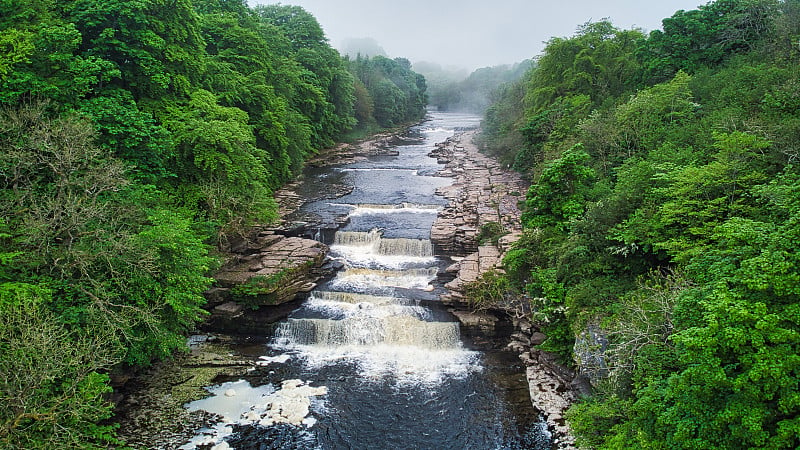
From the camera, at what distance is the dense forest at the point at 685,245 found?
6.90m

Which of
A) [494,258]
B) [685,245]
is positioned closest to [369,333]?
[494,258]

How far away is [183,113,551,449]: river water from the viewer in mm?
12594

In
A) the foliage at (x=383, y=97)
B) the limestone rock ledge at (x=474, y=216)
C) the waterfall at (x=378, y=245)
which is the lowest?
the waterfall at (x=378, y=245)

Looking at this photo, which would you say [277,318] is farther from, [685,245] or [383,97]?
[383,97]

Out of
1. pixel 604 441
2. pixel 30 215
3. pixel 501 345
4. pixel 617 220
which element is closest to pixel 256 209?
pixel 30 215

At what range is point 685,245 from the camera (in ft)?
35.7

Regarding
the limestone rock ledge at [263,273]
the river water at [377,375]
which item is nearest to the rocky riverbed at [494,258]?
the river water at [377,375]

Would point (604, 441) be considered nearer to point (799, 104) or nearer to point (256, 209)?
point (799, 104)

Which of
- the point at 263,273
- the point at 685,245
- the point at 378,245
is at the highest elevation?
the point at 685,245

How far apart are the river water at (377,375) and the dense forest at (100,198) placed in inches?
127

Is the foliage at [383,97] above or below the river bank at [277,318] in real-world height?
above

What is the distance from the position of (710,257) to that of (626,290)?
3964mm

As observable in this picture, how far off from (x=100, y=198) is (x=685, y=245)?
15.5 m

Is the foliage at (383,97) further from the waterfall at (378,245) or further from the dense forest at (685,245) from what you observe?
the dense forest at (685,245)
